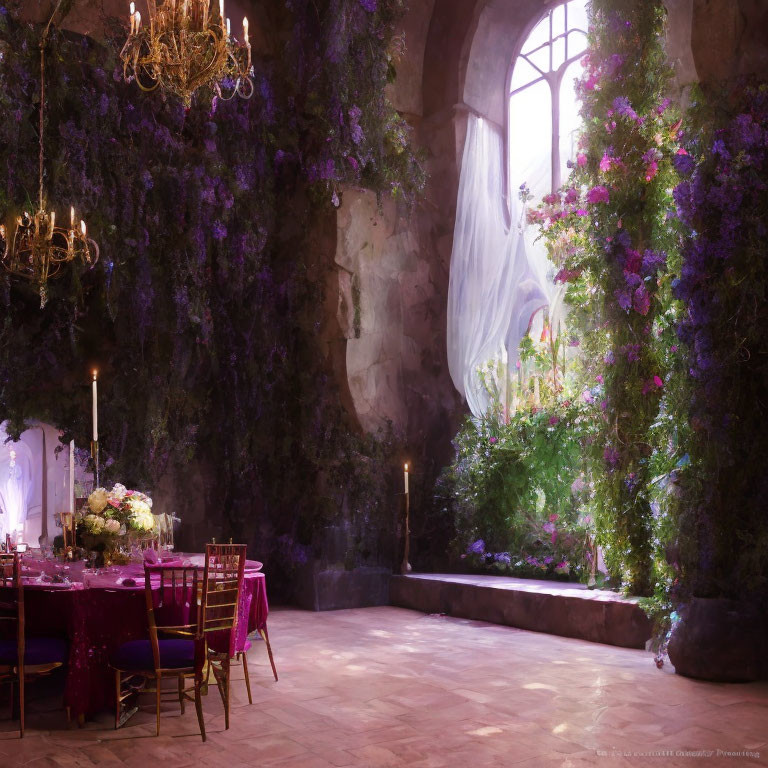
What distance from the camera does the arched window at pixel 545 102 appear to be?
26.4 ft

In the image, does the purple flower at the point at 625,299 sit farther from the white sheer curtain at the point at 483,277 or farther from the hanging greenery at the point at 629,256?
the white sheer curtain at the point at 483,277

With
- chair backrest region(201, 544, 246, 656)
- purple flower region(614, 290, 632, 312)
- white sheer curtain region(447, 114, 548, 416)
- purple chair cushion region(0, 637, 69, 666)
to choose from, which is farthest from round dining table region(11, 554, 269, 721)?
white sheer curtain region(447, 114, 548, 416)

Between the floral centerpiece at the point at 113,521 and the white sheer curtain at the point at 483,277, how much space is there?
12.9 ft

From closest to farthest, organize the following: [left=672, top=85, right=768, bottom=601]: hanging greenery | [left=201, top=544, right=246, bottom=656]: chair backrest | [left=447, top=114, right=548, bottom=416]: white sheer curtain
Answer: [left=201, top=544, right=246, bottom=656]: chair backrest
[left=672, top=85, right=768, bottom=601]: hanging greenery
[left=447, top=114, right=548, bottom=416]: white sheer curtain

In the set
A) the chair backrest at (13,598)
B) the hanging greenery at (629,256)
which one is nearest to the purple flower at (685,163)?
the hanging greenery at (629,256)

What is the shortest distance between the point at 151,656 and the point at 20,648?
0.59 m

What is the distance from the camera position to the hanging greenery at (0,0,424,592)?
7707mm

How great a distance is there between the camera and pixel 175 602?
14.0 ft

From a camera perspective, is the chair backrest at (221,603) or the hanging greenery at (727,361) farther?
the hanging greenery at (727,361)

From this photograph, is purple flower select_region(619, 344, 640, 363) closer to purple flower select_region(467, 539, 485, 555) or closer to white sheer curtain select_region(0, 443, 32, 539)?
purple flower select_region(467, 539, 485, 555)

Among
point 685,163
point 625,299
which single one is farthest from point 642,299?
point 685,163

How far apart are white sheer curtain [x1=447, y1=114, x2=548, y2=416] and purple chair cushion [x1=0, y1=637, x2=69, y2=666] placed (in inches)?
185

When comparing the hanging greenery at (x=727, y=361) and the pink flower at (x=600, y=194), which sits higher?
the pink flower at (x=600, y=194)

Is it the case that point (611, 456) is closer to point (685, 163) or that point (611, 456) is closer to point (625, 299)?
point (625, 299)
